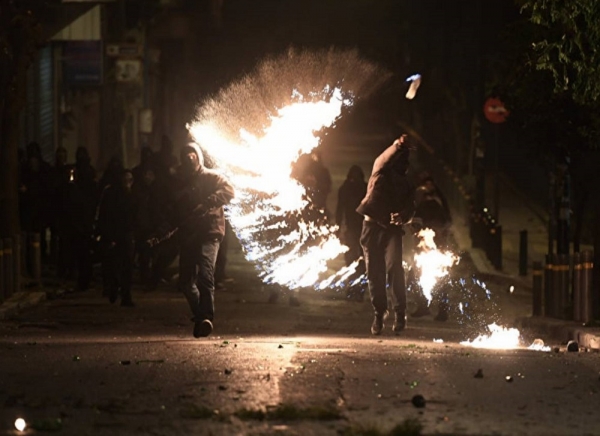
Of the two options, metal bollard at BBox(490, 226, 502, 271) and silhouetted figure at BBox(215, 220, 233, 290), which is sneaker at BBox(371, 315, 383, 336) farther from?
metal bollard at BBox(490, 226, 502, 271)

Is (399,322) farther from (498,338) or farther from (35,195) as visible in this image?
(35,195)

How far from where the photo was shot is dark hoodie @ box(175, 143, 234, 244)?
1413 cm

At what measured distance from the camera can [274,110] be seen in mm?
18172

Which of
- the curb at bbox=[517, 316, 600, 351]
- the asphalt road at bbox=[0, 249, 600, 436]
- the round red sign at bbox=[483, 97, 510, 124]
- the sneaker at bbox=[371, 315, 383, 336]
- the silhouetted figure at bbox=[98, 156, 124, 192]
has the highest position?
the round red sign at bbox=[483, 97, 510, 124]

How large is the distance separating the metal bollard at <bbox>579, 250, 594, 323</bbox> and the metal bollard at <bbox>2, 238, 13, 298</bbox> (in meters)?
7.05

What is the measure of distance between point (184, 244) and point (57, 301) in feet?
19.0

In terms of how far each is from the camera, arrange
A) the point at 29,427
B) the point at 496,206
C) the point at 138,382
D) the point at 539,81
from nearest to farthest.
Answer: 1. the point at 29,427
2. the point at 138,382
3. the point at 539,81
4. the point at 496,206

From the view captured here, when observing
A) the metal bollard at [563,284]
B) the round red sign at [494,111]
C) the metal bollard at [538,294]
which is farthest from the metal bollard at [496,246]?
the metal bollard at [563,284]

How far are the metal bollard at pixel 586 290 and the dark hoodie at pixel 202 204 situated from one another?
441 centimetres

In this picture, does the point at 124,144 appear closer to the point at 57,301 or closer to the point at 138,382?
the point at 57,301

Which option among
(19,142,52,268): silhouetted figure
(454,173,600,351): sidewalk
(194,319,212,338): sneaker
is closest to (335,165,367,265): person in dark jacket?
(454,173,600,351): sidewalk

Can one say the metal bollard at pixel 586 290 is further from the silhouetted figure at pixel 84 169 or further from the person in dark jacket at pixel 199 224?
the silhouetted figure at pixel 84 169

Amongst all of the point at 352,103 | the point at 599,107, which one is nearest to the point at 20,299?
the point at 352,103

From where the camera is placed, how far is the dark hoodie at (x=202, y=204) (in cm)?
1413
